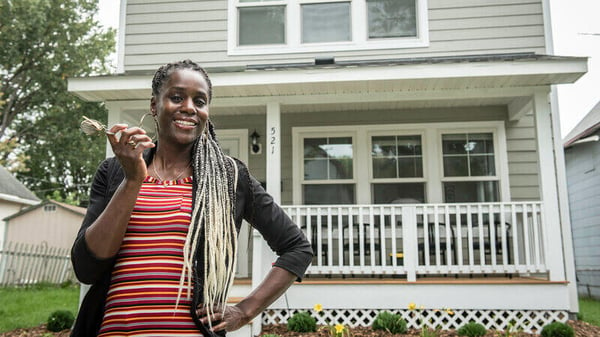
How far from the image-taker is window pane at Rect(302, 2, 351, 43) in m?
6.89

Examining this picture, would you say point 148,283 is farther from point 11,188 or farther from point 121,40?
point 11,188

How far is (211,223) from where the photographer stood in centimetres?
127

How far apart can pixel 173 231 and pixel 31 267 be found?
435 inches

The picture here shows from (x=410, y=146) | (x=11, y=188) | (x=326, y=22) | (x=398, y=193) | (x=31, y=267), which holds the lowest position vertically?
(x=31, y=267)

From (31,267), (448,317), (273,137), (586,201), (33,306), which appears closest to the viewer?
(448,317)

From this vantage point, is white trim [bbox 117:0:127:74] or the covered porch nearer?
the covered porch

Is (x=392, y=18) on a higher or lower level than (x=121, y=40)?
higher

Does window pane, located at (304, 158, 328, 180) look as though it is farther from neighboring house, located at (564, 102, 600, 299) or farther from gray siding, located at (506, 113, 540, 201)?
neighboring house, located at (564, 102, 600, 299)

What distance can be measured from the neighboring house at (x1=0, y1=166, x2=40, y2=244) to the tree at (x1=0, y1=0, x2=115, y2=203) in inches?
91.7

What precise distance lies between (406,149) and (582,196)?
21.0 ft

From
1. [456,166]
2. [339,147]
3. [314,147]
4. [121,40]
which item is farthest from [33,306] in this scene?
[456,166]

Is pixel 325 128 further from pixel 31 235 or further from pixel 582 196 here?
pixel 31 235

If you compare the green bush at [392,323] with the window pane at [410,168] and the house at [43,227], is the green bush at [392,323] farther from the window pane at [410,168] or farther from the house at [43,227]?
the house at [43,227]

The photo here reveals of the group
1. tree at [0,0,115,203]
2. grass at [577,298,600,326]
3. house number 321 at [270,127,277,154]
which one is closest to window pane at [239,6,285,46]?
house number 321 at [270,127,277,154]
